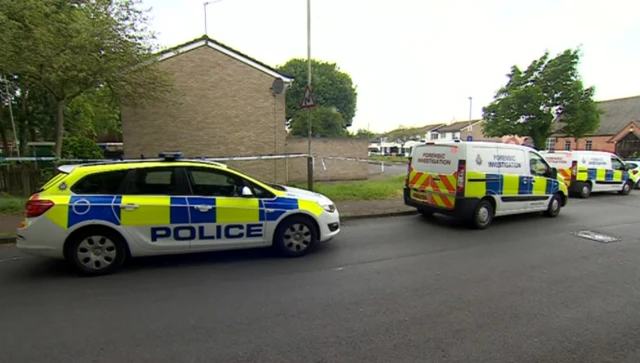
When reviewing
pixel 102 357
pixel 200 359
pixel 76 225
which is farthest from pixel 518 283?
pixel 76 225

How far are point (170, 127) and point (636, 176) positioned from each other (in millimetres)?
19962

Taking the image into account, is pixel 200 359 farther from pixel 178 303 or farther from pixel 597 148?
pixel 597 148

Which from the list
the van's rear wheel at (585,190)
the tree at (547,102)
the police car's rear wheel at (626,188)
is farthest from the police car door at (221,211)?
the tree at (547,102)

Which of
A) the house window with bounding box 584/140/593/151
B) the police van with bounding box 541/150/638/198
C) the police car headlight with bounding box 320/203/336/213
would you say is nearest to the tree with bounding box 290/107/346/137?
the police van with bounding box 541/150/638/198

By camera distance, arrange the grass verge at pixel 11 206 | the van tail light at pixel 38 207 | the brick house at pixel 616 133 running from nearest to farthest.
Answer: the van tail light at pixel 38 207, the grass verge at pixel 11 206, the brick house at pixel 616 133

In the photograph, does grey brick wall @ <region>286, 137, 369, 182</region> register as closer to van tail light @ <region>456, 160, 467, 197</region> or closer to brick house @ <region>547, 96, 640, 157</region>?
van tail light @ <region>456, 160, 467, 197</region>

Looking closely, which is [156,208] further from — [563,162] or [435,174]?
[563,162]

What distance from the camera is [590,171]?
12.5 metres

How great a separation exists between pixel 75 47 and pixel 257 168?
7160mm

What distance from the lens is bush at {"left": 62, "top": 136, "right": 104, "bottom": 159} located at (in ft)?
45.5

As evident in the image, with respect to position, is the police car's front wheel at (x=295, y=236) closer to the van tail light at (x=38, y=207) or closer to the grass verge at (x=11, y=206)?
the van tail light at (x=38, y=207)

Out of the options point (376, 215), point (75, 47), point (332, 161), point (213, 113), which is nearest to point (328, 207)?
point (376, 215)

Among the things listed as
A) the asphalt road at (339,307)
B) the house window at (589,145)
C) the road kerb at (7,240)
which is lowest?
the asphalt road at (339,307)

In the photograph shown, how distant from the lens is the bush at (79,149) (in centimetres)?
1386
